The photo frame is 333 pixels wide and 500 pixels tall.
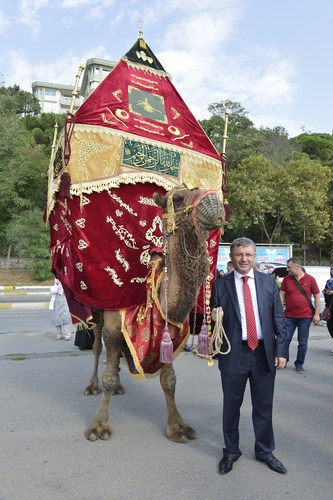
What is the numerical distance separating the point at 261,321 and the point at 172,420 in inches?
57.2

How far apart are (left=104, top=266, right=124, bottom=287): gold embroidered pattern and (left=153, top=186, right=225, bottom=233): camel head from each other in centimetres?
103

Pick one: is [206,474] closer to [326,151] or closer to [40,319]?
[40,319]

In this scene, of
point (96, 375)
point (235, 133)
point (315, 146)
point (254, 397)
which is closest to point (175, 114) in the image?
point (254, 397)

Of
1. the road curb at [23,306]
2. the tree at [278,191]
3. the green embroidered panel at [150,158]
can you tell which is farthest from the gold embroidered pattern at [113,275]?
the tree at [278,191]

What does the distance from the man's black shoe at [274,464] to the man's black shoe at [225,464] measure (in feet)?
0.94

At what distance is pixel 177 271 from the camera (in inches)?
141

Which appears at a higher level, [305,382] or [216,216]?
[216,216]

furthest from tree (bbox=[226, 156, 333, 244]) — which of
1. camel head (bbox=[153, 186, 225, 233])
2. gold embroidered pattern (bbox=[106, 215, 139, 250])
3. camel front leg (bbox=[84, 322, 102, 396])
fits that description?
camel head (bbox=[153, 186, 225, 233])

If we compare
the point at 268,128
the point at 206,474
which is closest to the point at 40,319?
the point at 206,474

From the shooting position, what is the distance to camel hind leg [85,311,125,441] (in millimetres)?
4008

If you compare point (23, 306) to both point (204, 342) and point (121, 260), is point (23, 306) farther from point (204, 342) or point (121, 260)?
point (204, 342)

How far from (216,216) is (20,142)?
89.5 feet

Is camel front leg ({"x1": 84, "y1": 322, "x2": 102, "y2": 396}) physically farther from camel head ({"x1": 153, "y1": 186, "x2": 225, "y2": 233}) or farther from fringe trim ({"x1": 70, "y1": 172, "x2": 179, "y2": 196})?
camel head ({"x1": 153, "y1": 186, "x2": 225, "y2": 233})

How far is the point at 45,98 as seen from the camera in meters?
78.7
